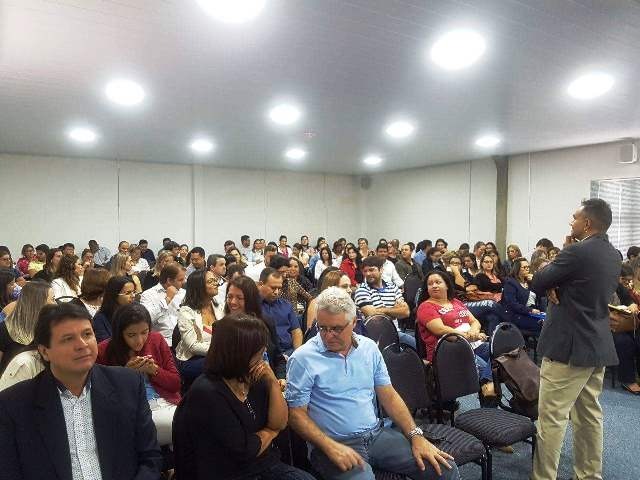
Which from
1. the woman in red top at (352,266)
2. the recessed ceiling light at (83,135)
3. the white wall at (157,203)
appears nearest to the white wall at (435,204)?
the white wall at (157,203)

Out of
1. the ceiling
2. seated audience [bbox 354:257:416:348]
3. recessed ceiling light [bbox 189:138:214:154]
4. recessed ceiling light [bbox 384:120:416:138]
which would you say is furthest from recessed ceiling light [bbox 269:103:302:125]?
seated audience [bbox 354:257:416:348]

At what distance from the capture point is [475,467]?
10.2 feet

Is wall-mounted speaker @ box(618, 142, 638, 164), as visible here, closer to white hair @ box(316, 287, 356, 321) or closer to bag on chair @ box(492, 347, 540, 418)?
bag on chair @ box(492, 347, 540, 418)

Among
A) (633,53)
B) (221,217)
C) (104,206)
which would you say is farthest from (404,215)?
(633,53)

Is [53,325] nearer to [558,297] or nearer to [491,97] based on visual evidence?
[558,297]

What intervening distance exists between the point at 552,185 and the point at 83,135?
8403mm

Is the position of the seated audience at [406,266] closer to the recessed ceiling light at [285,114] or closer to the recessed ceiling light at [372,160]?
the recessed ceiling light at [372,160]

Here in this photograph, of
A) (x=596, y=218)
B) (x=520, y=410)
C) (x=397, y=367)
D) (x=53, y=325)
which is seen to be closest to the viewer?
(x=53, y=325)

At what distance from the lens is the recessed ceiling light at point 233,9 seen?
289cm

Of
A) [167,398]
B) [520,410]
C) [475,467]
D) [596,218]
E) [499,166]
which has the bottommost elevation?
[475,467]

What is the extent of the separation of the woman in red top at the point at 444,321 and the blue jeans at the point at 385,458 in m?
1.37

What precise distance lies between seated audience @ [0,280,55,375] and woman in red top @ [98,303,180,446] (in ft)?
1.39

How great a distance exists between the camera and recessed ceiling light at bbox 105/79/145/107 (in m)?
4.59

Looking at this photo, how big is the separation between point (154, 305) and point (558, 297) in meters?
2.93
